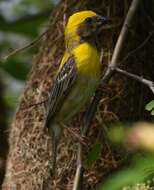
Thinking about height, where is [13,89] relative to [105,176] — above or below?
above

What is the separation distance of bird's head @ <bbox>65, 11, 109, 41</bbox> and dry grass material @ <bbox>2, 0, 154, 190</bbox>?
0.57ft

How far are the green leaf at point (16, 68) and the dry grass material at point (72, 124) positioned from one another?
11 centimetres

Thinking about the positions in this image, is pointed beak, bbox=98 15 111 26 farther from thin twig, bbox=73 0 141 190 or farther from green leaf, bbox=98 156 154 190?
green leaf, bbox=98 156 154 190

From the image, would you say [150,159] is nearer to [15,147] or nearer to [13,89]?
[15,147]

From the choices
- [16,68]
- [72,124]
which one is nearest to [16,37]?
[16,68]

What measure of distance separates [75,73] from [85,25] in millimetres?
249

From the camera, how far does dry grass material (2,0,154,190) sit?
3.25 metres

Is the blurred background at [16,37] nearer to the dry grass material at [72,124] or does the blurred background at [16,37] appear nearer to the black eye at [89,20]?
→ the dry grass material at [72,124]

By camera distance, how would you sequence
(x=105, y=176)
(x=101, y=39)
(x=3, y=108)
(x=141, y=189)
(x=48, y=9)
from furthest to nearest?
(x=48, y=9), (x=3, y=108), (x=101, y=39), (x=105, y=176), (x=141, y=189)

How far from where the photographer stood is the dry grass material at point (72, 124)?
3.25 meters

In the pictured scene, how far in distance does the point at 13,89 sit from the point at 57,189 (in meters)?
1.44

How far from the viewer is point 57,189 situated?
3252 millimetres

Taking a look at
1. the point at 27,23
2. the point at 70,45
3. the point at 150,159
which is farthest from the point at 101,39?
the point at 150,159

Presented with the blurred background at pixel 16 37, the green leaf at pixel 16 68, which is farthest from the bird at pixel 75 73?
the green leaf at pixel 16 68
